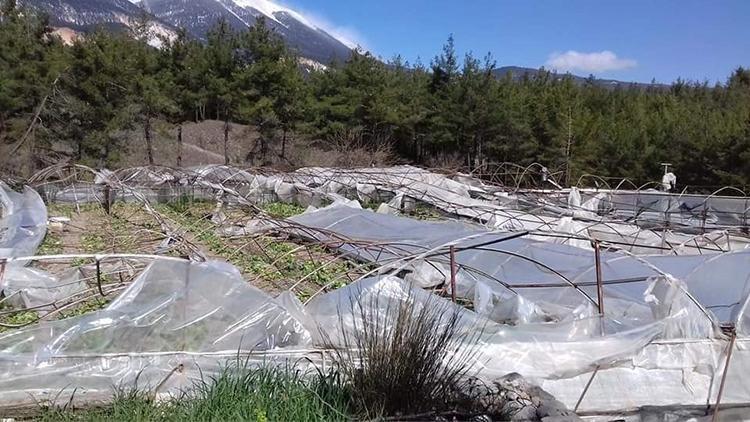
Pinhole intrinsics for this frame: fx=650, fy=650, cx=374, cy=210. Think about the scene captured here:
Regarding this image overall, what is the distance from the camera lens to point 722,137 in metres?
21.0

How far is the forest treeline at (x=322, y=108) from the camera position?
18250 millimetres

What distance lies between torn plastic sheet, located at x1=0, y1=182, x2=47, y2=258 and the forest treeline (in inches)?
342

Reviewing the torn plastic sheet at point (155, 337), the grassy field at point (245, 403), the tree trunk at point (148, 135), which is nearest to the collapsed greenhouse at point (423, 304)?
the torn plastic sheet at point (155, 337)

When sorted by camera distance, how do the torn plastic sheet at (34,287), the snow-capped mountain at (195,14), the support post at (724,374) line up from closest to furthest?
the support post at (724,374), the torn plastic sheet at (34,287), the snow-capped mountain at (195,14)

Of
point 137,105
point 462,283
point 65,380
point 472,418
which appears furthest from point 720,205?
point 137,105

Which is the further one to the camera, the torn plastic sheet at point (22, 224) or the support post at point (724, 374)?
the torn plastic sheet at point (22, 224)

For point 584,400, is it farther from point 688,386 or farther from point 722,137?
point 722,137

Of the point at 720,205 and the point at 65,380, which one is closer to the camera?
the point at 65,380

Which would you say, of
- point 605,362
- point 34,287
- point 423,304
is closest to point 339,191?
point 34,287

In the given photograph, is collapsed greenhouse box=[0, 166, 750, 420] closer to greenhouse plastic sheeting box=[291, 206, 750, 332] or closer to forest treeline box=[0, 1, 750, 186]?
greenhouse plastic sheeting box=[291, 206, 750, 332]

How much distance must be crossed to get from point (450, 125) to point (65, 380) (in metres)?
21.0

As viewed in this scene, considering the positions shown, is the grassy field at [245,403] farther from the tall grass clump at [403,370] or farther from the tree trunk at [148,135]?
the tree trunk at [148,135]

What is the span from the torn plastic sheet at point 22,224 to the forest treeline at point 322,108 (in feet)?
28.5

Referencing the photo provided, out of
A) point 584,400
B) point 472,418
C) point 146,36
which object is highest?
point 146,36
